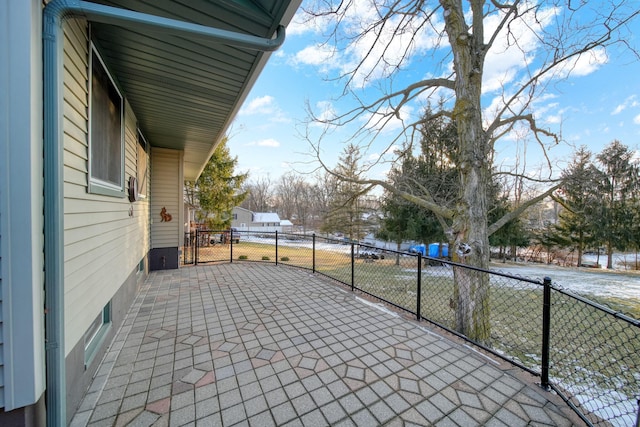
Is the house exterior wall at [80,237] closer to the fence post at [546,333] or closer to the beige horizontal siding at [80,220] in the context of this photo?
the beige horizontal siding at [80,220]

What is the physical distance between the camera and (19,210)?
3.93 ft

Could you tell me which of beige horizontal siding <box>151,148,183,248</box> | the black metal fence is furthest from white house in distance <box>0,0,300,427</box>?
the black metal fence

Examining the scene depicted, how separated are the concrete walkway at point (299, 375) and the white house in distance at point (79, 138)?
41 centimetres

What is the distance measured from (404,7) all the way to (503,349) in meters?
6.08

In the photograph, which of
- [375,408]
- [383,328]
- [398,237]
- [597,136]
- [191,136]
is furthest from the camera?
[398,237]

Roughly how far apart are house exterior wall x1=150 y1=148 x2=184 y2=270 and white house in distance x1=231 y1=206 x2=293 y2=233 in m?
27.7

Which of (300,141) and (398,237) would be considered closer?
(300,141)

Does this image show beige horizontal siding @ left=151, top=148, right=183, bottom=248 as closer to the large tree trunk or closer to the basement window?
the basement window

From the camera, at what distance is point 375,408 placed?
70.3 inches

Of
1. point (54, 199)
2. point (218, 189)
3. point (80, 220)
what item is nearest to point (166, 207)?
point (80, 220)

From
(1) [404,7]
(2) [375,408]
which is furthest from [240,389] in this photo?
(1) [404,7]

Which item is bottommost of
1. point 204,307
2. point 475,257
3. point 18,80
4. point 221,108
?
point 204,307

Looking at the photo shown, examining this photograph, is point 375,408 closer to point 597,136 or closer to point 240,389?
point 240,389

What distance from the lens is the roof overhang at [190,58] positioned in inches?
71.4
